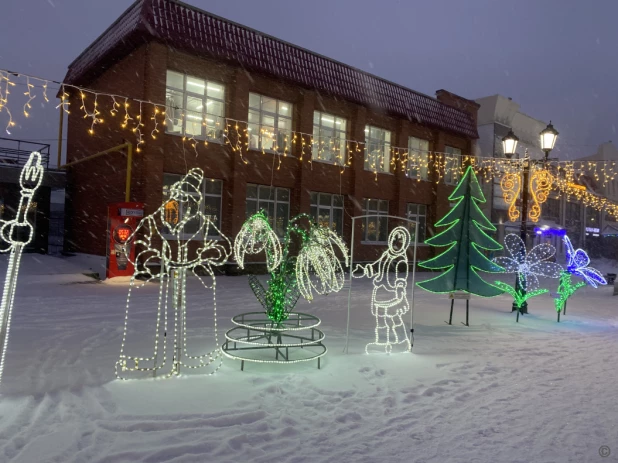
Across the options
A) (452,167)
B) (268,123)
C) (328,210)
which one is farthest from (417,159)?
(268,123)

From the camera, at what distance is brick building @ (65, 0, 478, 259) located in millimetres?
15805

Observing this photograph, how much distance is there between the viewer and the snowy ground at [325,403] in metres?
4.07

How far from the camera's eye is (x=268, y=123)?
1947 cm

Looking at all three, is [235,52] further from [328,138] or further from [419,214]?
[419,214]

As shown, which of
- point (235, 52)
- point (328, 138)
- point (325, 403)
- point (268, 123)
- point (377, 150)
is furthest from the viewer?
point (377, 150)

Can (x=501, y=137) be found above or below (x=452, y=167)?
above

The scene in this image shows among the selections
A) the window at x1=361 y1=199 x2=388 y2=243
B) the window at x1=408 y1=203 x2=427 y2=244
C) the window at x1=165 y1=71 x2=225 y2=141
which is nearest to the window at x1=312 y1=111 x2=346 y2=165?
the window at x1=361 y1=199 x2=388 y2=243

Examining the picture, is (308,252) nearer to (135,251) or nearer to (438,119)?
(135,251)

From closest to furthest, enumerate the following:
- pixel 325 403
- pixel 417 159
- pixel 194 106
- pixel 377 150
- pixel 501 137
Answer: pixel 325 403 < pixel 194 106 < pixel 377 150 < pixel 417 159 < pixel 501 137

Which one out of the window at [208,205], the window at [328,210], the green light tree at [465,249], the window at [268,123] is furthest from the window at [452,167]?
the green light tree at [465,249]

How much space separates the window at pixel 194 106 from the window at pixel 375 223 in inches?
341

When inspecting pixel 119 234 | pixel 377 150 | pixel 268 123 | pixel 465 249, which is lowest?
pixel 119 234

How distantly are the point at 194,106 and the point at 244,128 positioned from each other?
2.02m

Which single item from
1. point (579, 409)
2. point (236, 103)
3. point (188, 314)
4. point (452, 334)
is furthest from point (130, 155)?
point (579, 409)
